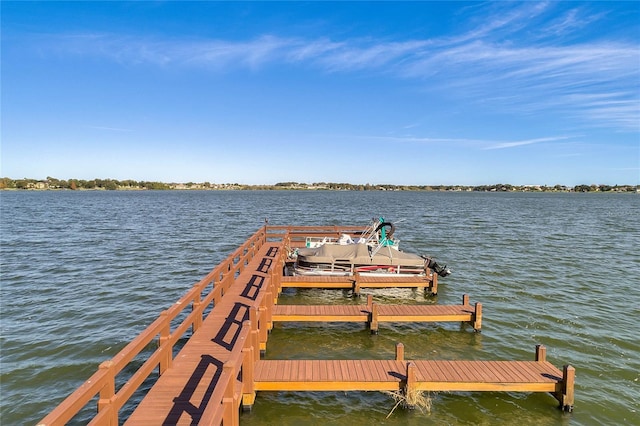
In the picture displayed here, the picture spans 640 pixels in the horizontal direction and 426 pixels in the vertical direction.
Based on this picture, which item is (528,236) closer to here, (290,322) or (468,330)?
(468,330)

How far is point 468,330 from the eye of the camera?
1477cm

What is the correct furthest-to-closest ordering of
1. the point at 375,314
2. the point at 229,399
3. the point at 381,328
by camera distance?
the point at 381,328, the point at 375,314, the point at 229,399

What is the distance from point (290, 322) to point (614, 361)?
39.2 ft

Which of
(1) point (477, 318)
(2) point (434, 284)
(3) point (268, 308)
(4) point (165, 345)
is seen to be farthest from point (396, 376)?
(2) point (434, 284)

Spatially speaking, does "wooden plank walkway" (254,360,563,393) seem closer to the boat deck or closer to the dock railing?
the dock railing

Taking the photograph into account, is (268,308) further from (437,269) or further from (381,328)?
(437,269)

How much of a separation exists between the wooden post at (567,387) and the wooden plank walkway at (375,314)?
4888 millimetres

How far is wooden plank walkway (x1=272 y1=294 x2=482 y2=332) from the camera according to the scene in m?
13.7

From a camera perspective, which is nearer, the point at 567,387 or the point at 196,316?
the point at 567,387

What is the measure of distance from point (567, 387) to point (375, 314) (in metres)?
6.23

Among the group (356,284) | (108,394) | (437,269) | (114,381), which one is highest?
(108,394)

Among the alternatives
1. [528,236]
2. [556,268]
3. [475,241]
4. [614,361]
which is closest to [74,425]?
[614,361]

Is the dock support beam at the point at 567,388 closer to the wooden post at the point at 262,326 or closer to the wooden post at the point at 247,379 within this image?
the wooden post at the point at 247,379

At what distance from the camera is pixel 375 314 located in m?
13.7
